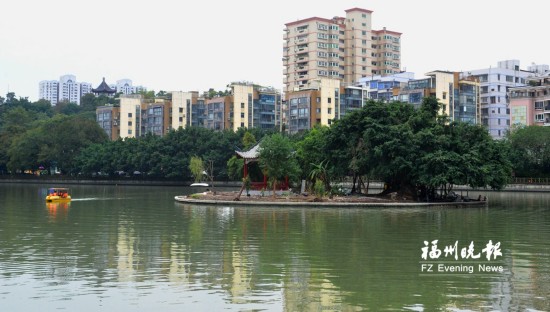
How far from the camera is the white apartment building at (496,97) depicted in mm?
107812

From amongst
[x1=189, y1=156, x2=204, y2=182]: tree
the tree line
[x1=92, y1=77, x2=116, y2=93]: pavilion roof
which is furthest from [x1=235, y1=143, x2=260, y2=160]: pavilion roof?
[x1=92, y1=77, x2=116, y2=93]: pavilion roof

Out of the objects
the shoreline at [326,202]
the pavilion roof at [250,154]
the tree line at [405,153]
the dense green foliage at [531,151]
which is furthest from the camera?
the dense green foliage at [531,151]

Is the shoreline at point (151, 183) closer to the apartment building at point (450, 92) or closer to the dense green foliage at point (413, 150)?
the apartment building at point (450, 92)

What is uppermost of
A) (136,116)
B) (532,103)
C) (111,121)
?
(136,116)

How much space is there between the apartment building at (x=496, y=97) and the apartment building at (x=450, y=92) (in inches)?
75.4

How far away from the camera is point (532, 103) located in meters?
94.4

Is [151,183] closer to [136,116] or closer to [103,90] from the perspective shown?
[136,116]

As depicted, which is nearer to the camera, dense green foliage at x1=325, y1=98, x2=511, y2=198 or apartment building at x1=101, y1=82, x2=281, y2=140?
dense green foliage at x1=325, y1=98, x2=511, y2=198

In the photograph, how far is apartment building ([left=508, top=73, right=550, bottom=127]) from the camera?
92.5 m

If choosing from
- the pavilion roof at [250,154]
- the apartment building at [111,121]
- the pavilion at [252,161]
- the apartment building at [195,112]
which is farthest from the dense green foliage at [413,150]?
the apartment building at [111,121]

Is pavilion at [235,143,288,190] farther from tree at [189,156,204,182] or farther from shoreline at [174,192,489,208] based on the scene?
tree at [189,156,204,182]

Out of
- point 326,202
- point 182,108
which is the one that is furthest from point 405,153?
point 182,108

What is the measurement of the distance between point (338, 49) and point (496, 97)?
38711 millimetres

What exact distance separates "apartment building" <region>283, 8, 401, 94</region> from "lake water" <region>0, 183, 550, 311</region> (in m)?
103
